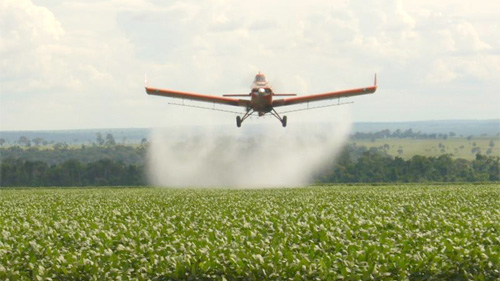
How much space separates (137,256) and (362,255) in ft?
16.5

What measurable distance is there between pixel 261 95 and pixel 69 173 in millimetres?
82440

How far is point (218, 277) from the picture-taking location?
1614cm

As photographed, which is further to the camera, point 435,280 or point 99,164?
point 99,164

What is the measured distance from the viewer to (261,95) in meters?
53.1

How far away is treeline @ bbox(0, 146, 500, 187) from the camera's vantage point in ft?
409

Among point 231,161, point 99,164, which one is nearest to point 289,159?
point 231,161

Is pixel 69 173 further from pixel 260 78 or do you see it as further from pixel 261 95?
pixel 261 95

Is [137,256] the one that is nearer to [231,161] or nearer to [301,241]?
[301,241]

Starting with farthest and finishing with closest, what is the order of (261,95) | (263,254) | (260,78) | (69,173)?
(69,173)
(260,78)
(261,95)
(263,254)

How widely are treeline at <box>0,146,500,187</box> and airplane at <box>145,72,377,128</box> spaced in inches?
2373

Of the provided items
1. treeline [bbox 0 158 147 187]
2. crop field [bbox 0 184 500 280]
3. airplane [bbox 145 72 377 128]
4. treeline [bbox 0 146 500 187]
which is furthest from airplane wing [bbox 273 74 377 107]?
treeline [bbox 0 158 147 187]

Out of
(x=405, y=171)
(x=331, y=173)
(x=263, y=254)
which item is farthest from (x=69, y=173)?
(x=263, y=254)

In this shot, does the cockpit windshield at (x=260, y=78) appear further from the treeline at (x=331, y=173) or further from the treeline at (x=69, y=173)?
the treeline at (x=69, y=173)

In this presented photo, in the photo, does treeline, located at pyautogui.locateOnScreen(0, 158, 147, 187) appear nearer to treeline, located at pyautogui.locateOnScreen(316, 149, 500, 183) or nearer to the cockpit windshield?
treeline, located at pyautogui.locateOnScreen(316, 149, 500, 183)
